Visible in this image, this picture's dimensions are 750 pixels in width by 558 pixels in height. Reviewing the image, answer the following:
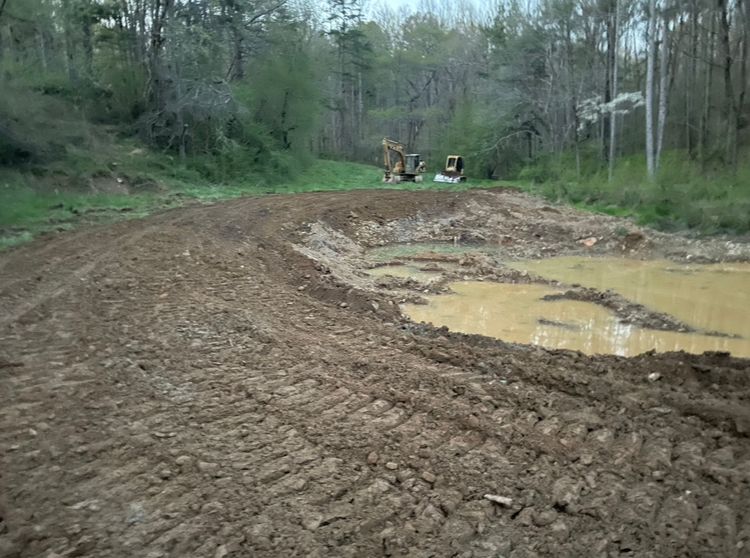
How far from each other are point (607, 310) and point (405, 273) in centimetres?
450

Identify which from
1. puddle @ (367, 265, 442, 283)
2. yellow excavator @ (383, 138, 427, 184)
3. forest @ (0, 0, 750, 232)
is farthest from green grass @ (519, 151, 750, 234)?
yellow excavator @ (383, 138, 427, 184)

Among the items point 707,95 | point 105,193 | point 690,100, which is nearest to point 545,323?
point 105,193

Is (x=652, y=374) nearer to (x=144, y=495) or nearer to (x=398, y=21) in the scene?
(x=144, y=495)

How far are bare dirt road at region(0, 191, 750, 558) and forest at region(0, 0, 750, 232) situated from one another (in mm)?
12280

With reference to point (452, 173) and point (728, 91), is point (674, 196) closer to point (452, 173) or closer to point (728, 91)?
point (728, 91)

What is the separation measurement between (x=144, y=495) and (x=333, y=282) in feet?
22.8

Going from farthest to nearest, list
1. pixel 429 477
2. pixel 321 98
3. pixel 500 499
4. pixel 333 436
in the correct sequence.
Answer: pixel 321 98 < pixel 333 436 < pixel 429 477 < pixel 500 499

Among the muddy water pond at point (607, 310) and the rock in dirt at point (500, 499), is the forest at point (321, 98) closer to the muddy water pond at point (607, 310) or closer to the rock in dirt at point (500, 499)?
the muddy water pond at point (607, 310)

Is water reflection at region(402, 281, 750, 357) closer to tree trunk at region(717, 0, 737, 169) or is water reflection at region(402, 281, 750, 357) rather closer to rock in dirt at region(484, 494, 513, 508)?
rock in dirt at region(484, 494, 513, 508)

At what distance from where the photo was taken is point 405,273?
13266 millimetres

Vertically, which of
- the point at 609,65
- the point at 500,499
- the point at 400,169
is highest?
the point at 609,65

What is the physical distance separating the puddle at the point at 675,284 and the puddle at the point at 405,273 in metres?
2.26

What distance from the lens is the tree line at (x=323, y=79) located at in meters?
25.3

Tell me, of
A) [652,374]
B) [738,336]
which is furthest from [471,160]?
[652,374]
